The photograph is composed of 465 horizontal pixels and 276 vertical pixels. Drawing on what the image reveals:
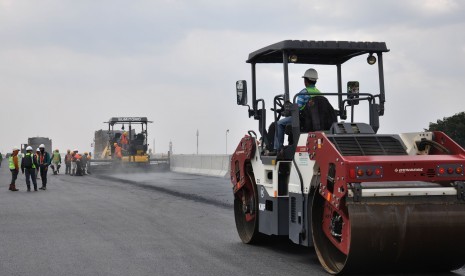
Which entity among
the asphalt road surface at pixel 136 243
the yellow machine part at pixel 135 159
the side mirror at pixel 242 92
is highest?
the side mirror at pixel 242 92

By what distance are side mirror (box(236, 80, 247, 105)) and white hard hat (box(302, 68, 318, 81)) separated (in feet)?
2.68

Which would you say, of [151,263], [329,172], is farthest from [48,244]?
[329,172]

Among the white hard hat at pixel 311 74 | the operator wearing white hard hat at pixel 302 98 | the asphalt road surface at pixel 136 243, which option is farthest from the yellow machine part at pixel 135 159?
the white hard hat at pixel 311 74

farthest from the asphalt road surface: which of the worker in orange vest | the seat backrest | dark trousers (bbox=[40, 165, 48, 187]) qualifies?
the worker in orange vest

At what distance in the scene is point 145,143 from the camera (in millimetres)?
42750

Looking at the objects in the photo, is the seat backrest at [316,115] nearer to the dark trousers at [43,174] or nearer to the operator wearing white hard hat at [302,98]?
the operator wearing white hard hat at [302,98]

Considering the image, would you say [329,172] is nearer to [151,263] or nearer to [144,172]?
[151,263]

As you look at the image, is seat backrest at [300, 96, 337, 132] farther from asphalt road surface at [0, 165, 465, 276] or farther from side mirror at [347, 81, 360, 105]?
asphalt road surface at [0, 165, 465, 276]

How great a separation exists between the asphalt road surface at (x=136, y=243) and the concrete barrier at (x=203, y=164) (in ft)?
45.2

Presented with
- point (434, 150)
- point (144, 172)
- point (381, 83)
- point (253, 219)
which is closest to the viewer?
point (434, 150)

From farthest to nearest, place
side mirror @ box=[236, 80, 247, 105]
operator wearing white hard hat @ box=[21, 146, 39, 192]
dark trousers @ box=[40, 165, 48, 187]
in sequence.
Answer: dark trousers @ box=[40, 165, 48, 187] < operator wearing white hard hat @ box=[21, 146, 39, 192] < side mirror @ box=[236, 80, 247, 105]

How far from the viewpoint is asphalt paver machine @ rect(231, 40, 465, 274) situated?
22.8ft

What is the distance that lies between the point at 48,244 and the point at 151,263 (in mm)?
2543

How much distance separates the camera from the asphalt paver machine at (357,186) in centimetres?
696
